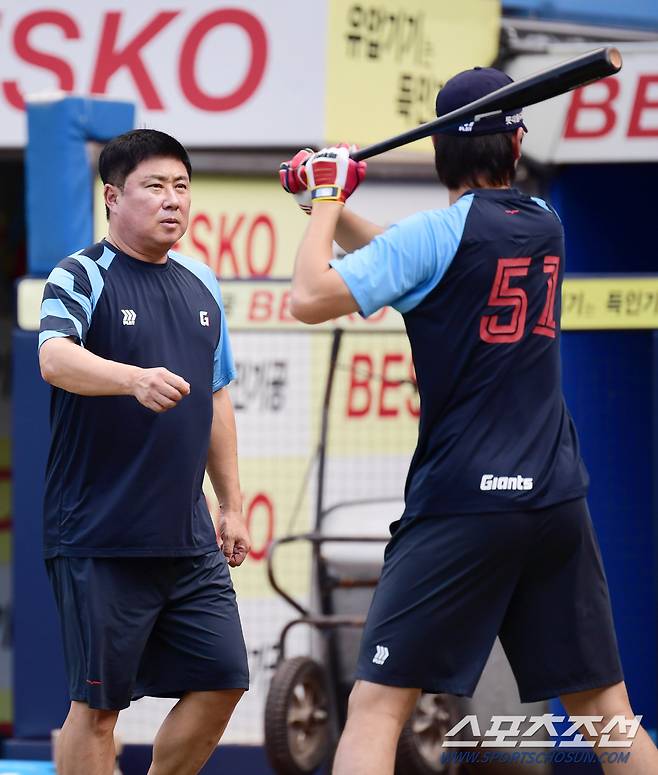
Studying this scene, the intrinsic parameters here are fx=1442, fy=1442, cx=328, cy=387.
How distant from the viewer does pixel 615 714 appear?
338cm

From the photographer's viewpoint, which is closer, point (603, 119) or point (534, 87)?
point (534, 87)

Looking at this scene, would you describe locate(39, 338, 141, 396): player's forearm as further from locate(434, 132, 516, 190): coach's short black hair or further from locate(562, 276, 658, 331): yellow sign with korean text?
locate(562, 276, 658, 331): yellow sign with korean text

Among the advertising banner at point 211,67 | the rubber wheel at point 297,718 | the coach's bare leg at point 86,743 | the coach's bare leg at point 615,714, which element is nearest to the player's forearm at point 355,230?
the coach's bare leg at point 615,714

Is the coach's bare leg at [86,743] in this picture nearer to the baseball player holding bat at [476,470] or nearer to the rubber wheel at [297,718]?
the baseball player holding bat at [476,470]

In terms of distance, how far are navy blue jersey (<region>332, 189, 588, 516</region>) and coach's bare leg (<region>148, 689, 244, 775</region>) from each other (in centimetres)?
89

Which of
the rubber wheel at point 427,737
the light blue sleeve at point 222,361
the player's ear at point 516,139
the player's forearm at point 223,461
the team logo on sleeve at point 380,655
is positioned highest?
the player's ear at point 516,139

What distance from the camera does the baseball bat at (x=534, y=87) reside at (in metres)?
3.32

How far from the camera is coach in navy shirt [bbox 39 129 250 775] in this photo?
12.2 feet

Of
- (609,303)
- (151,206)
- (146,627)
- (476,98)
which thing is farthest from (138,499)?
(609,303)

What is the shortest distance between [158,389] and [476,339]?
742 millimetres

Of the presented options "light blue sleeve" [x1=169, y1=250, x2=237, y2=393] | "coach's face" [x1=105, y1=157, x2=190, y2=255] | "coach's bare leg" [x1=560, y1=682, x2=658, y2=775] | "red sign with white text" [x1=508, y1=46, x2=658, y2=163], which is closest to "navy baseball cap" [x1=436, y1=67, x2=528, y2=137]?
"coach's face" [x1=105, y1=157, x2=190, y2=255]

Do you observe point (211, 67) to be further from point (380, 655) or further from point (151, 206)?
point (380, 655)

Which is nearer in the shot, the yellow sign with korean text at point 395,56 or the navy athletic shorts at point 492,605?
the navy athletic shorts at point 492,605

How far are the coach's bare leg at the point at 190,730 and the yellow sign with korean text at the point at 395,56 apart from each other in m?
3.62
